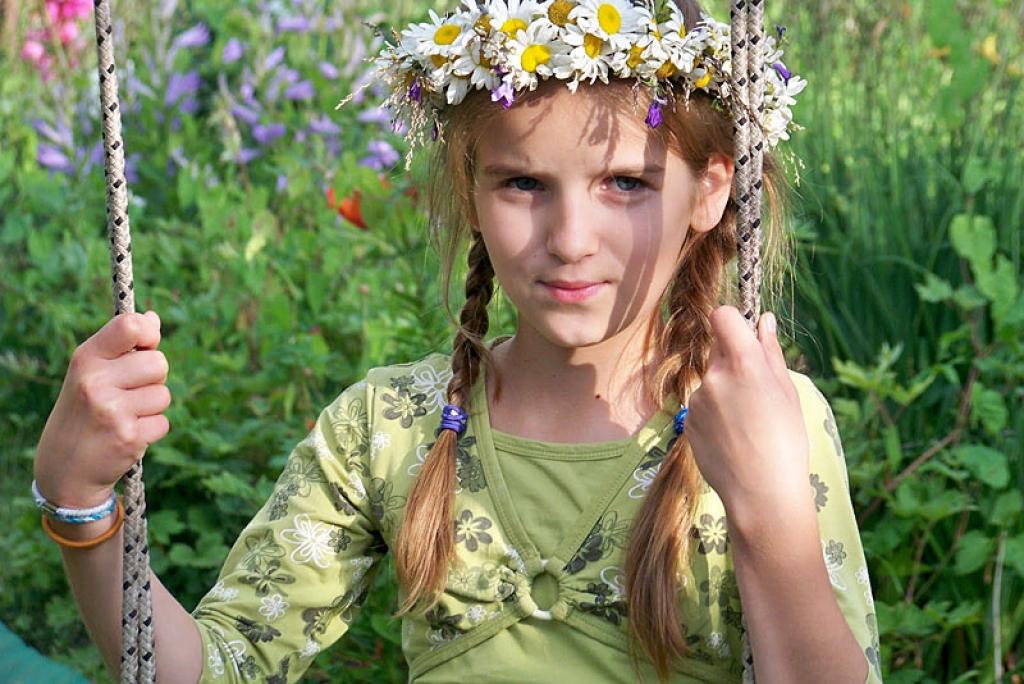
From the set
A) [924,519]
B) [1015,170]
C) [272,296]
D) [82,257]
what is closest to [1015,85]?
[1015,170]

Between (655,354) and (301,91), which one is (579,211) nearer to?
(655,354)

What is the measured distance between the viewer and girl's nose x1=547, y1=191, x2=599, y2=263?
1973 millimetres

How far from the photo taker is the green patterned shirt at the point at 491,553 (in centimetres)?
206

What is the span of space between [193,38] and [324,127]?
3.77ft

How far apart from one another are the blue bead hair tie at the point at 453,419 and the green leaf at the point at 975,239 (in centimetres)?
147

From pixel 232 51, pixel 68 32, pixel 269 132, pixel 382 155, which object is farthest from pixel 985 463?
pixel 68 32

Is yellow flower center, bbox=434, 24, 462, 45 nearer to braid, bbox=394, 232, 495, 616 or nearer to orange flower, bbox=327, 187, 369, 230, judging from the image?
A: braid, bbox=394, 232, 495, 616

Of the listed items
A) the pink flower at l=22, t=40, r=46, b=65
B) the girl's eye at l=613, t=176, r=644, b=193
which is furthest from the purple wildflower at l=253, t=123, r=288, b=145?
the girl's eye at l=613, t=176, r=644, b=193

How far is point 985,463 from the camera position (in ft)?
9.90

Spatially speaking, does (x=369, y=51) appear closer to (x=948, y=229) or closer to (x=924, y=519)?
(x=948, y=229)

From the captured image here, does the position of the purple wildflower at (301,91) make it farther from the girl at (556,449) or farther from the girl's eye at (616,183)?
the girl's eye at (616,183)

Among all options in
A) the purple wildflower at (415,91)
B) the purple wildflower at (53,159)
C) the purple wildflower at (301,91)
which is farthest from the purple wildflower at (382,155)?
the purple wildflower at (415,91)

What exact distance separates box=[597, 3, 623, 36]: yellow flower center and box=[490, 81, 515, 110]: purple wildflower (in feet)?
0.49

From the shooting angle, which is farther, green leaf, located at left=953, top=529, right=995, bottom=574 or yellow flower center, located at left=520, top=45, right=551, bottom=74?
green leaf, located at left=953, top=529, right=995, bottom=574
